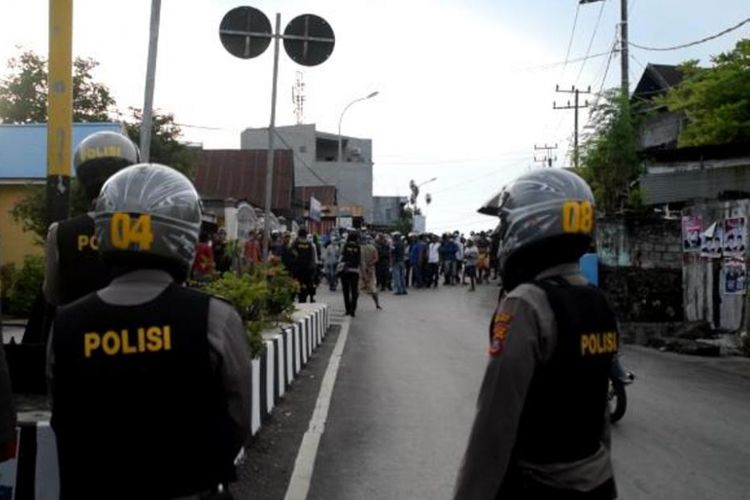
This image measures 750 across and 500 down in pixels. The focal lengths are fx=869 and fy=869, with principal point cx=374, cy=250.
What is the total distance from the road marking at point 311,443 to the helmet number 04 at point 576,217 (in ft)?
11.6

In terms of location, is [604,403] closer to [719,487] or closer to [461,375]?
[719,487]

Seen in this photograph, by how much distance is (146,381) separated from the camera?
2430 millimetres

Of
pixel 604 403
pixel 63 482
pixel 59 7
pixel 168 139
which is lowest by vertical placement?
pixel 63 482

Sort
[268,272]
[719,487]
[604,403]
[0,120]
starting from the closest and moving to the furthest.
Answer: [604,403]
[719,487]
[268,272]
[0,120]

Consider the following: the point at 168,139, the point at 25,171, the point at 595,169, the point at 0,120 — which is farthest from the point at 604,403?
the point at 0,120

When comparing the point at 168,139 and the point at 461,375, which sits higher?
the point at 168,139

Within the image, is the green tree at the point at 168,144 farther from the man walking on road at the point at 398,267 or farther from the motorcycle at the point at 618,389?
the motorcycle at the point at 618,389

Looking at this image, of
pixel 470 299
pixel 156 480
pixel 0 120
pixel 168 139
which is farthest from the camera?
pixel 0 120

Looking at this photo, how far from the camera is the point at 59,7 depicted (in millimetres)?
5371

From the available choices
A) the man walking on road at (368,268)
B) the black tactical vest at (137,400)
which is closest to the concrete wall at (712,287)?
the man walking on road at (368,268)

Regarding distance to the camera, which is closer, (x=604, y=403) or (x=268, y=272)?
(x=604, y=403)

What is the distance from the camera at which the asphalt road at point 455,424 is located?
243 inches

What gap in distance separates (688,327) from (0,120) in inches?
1433

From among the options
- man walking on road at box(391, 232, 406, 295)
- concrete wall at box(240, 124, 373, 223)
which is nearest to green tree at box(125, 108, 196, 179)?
man walking on road at box(391, 232, 406, 295)
